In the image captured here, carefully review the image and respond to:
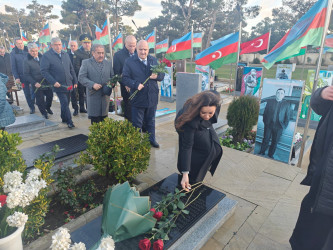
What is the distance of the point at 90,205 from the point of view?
2686 mm

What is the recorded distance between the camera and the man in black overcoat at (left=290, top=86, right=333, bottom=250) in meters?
1.56

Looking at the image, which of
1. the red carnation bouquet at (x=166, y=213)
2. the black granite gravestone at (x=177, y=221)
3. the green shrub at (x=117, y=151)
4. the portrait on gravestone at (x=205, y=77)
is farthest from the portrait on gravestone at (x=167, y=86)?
the red carnation bouquet at (x=166, y=213)

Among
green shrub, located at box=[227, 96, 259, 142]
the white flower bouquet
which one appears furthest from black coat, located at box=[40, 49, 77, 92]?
the white flower bouquet

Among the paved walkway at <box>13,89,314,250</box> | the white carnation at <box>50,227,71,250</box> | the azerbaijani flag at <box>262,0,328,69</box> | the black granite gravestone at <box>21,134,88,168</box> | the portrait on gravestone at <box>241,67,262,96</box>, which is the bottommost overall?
the paved walkway at <box>13,89,314,250</box>

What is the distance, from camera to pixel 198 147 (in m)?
2.84

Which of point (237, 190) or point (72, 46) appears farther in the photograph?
point (72, 46)

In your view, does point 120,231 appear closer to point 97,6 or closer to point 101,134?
point 101,134

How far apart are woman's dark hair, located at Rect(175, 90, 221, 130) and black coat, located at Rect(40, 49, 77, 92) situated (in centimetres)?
387

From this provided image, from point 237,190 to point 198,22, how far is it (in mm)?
46159

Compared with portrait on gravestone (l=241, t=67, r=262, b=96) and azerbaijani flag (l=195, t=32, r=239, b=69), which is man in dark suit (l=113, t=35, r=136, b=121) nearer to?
azerbaijani flag (l=195, t=32, r=239, b=69)

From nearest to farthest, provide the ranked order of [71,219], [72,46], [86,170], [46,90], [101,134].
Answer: [71,219] → [101,134] → [86,170] → [46,90] → [72,46]

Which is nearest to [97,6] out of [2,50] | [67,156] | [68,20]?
[68,20]

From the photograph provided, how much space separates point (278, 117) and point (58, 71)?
4.98 meters

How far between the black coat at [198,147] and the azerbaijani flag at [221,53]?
11.1 feet
